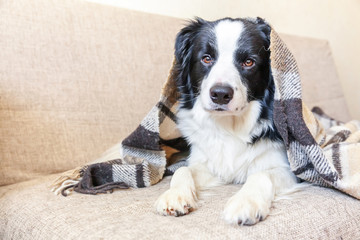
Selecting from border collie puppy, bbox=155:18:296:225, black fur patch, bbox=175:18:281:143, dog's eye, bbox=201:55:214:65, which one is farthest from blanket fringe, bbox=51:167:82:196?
dog's eye, bbox=201:55:214:65

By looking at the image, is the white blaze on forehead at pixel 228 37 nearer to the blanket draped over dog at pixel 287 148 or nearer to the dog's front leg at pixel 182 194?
the blanket draped over dog at pixel 287 148

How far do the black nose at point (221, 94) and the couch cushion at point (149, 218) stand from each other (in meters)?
0.30

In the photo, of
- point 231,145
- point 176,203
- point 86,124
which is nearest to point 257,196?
point 176,203

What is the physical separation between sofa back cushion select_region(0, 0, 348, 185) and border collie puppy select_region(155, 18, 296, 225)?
32 cm

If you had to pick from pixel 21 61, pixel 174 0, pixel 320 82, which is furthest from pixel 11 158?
pixel 320 82

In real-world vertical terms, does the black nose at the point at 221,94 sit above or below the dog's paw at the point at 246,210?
above

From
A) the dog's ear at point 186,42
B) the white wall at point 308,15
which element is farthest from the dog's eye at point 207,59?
the white wall at point 308,15

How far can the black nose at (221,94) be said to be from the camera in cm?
107

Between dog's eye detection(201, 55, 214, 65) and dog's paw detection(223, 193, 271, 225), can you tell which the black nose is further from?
dog's paw detection(223, 193, 271, 225)

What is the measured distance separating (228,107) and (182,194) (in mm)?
317

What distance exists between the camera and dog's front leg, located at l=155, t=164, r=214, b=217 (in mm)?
912

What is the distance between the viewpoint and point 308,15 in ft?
9.29

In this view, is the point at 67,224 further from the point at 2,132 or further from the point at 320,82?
the point at 320,82

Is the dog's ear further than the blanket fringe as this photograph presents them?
Yes
